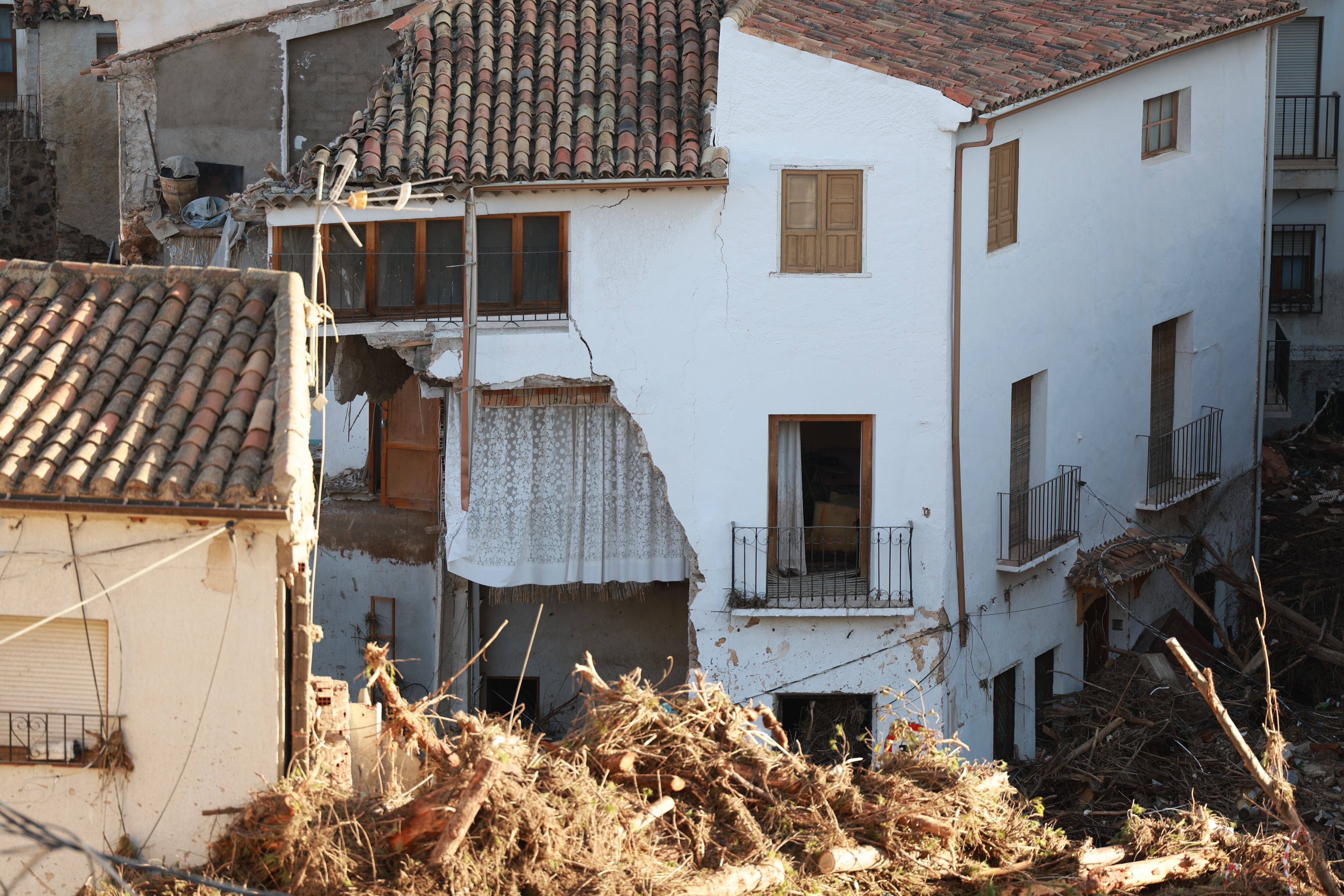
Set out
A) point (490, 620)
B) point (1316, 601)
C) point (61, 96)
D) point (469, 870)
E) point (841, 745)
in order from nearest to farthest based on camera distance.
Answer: point (469, 870) < point (841, 745) < point (490, 620) < point (1316, 601) < point (61, 96)

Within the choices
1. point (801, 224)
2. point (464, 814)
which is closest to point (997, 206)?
point (801, 224)

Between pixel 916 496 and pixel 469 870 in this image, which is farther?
pixel 916 496

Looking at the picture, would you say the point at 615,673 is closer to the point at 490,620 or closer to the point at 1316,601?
the point at 490,620

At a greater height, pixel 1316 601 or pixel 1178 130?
pixel 1178 130

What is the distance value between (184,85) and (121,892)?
1336cm

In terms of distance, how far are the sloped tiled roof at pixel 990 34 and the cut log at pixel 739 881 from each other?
850 centimetres

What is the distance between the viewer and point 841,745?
56.0ft

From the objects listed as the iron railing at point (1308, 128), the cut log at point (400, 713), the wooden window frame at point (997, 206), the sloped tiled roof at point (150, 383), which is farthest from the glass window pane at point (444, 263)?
the iron railing at point (1308, 128)

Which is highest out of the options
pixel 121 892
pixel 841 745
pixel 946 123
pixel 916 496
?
pixel 946 123

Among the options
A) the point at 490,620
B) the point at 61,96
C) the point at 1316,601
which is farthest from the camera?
the point at 61,96

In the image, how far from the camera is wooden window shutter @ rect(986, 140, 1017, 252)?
55.3 ft

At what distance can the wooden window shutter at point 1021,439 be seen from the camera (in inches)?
707

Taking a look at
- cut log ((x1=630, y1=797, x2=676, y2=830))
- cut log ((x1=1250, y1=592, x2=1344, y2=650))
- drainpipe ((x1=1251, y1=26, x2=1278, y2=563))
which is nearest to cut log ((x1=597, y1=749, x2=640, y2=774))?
cut log ((x1=630, y1=797, x2=676, y2=830))

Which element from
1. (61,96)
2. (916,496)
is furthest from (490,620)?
(61,96)
